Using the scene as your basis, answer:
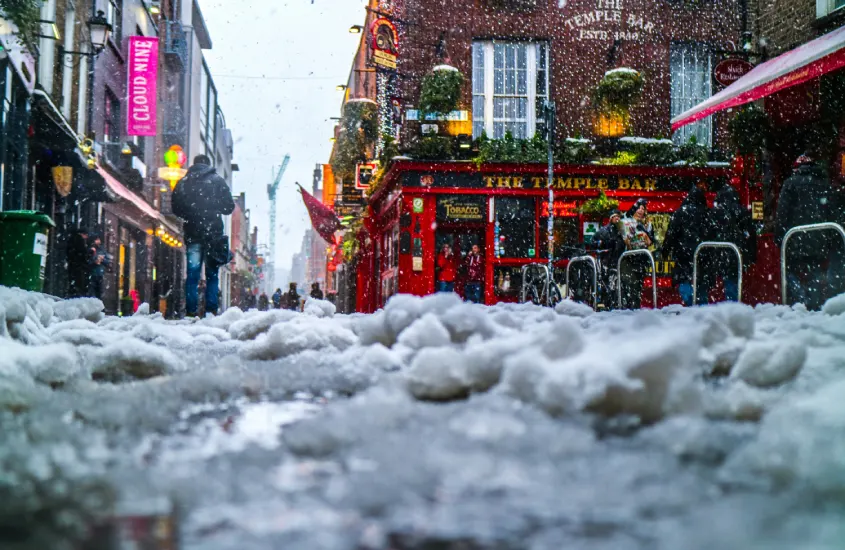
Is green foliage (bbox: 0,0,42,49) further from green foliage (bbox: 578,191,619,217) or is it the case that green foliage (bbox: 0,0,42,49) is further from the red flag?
the red flag

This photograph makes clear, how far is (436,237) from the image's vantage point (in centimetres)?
1781

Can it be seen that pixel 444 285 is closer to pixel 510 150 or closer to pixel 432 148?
pixel 432 148

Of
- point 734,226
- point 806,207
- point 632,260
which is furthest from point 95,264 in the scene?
point 806,207

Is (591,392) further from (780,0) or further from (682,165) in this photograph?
(682,165)

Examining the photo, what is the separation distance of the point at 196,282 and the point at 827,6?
10.6 meters

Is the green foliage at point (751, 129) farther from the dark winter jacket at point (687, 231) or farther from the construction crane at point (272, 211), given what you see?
the construction crane at point (272, 211)

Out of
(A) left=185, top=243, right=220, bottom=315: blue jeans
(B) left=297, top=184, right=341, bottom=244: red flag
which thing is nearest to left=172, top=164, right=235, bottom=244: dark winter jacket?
(A) left=185, top=243, right=220, bottom=315: blue jeans

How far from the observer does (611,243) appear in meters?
11.3

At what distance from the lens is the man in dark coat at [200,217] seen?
29.6 feet

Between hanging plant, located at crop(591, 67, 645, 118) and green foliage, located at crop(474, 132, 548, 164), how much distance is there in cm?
172

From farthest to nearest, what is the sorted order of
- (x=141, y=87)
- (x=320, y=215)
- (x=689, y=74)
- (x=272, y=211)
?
(x=272, y=211) → (x=320, y=215) → (x=141, y=87) → (x=689, y=74)

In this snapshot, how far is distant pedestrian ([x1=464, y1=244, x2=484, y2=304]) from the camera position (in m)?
16.5

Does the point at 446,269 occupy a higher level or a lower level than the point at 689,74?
lower

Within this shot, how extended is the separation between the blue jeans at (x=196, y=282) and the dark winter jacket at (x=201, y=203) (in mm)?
122
